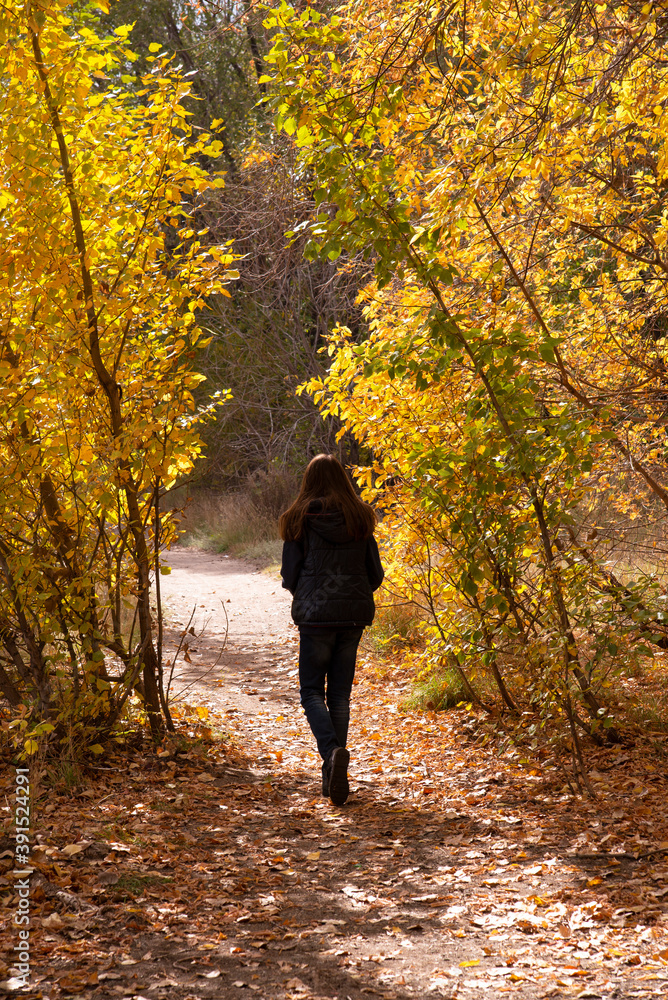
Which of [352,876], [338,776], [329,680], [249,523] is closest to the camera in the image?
[352,876]

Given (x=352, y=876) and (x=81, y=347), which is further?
(x=81, y=347)

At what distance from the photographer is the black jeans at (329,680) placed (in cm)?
476

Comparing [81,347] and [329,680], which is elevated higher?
[81,347]

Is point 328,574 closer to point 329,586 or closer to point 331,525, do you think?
point 329,586

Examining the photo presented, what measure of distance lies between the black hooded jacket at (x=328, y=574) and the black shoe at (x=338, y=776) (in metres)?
0.67

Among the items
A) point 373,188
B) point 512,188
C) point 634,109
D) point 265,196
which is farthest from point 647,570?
point 265,196

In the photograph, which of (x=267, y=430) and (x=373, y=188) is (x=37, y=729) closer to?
(x=373, y=188)

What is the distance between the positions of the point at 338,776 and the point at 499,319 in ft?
9.61

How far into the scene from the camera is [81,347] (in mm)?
4539

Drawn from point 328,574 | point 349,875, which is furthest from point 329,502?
point 349,875

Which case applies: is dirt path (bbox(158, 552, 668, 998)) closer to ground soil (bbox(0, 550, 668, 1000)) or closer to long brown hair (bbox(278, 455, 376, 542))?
ground soil (bbox(0, 550, 668, 1000))

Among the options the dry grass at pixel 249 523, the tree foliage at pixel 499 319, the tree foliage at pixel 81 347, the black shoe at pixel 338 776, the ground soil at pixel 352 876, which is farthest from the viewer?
the dry grass at pixel 249 523

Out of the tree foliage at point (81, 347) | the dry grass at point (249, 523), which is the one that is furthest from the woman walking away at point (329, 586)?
the dry grass at point (249, 523)

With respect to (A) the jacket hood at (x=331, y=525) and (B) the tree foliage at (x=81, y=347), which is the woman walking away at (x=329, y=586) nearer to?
(A) the jacket hood at (x=331, y=525)
